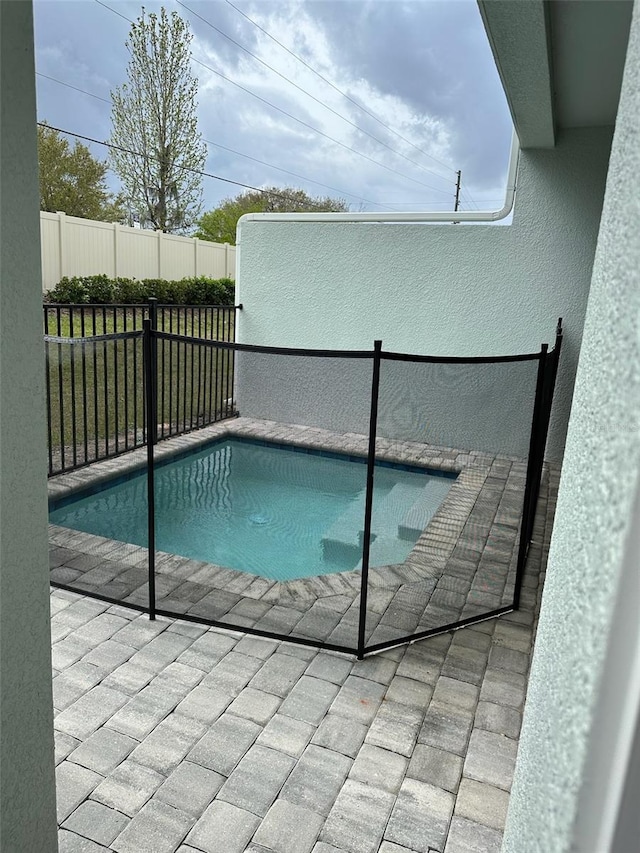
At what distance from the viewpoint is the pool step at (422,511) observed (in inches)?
125

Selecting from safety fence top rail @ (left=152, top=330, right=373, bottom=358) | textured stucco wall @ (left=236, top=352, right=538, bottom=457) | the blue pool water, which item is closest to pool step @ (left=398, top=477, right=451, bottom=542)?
the blue pool water

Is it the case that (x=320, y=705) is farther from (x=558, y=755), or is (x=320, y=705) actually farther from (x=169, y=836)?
(x=558, y=755)

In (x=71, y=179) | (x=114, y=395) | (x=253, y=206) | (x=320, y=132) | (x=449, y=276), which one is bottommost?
(x=114, y=395)

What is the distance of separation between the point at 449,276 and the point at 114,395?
3597mm

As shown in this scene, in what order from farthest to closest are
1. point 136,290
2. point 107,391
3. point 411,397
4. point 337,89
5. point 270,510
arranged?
point 337,89
point 136,290
point 107,391
point 270,510
point 411,397

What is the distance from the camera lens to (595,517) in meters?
0.42

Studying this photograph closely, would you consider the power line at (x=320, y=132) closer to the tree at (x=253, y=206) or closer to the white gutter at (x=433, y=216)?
the tree at (x=253, y=206)

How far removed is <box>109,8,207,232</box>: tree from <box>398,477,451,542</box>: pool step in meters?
20.2

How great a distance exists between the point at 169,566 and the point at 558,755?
135 inches

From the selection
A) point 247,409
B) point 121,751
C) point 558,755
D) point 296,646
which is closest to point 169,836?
point 121,751

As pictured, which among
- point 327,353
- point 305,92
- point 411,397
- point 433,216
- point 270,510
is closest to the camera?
point 327,353

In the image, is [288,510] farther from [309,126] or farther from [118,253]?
[309,126]

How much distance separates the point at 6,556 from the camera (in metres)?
1.34

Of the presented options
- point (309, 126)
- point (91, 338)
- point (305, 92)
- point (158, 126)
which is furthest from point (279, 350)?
point (305, 92)
